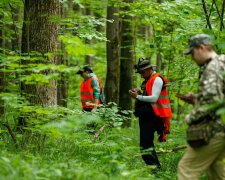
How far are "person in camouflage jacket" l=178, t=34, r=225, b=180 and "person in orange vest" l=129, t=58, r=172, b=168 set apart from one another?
216 centimetres

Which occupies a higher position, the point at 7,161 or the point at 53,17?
the point at 53,17

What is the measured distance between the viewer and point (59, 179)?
5184 mm

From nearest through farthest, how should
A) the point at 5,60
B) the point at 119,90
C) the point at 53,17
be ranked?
1. the point at 5,60
2. the point at 53,17
3. the point at 119,90

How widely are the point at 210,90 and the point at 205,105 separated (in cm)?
20

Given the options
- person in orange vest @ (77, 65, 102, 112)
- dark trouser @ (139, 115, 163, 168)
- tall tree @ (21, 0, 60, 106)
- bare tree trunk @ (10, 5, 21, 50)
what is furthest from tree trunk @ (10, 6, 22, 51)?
dark trouser @ (139, 115, 163, 168)

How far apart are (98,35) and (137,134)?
3158mm

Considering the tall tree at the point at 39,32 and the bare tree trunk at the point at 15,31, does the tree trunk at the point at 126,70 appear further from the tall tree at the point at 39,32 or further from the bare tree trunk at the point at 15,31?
the tall tree at the point at 39,32

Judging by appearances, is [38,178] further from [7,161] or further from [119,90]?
[119,90]

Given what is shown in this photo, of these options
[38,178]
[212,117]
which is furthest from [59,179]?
[212,117]

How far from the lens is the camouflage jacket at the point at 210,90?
5.02m

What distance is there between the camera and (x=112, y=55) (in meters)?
13.9

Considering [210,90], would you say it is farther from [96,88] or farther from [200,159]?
[96,88]

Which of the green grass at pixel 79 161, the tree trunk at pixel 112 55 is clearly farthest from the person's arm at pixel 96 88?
the tree trunk at pixel 112 55

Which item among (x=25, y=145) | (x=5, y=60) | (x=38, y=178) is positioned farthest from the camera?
(x=25, y=145)
